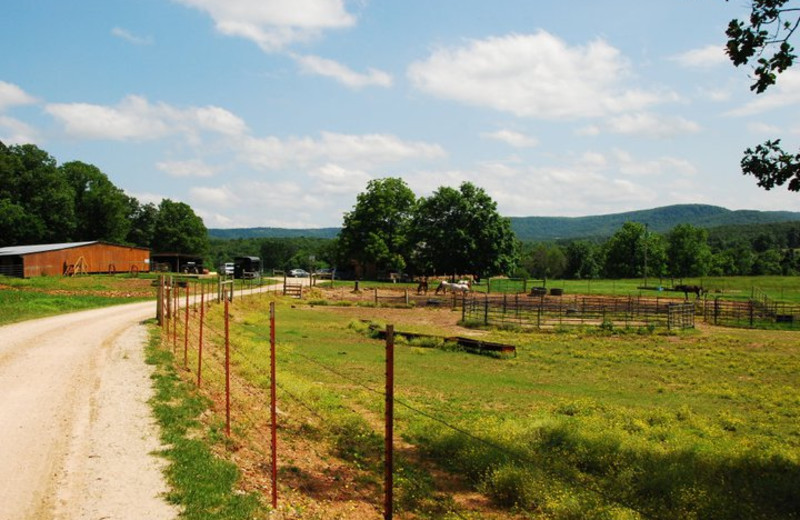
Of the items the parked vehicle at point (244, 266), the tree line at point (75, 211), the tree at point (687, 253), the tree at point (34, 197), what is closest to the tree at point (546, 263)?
the tree at point (687, 253)

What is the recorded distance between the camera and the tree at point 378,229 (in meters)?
86.6

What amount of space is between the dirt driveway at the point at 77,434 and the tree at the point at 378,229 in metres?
68.0

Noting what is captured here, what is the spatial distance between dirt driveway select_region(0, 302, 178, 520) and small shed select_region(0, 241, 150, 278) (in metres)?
43.6

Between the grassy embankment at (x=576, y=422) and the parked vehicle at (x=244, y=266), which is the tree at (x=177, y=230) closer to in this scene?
the parked vehicle at (x=244, y=266)

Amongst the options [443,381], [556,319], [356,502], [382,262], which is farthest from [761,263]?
[356,502]

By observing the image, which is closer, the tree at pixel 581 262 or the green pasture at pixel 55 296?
the green pasture at pixel 55 296

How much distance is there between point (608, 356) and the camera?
2767 cm

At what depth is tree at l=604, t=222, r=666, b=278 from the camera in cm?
12775

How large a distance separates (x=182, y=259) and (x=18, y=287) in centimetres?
5461

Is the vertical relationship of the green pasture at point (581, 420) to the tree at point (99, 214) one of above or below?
below

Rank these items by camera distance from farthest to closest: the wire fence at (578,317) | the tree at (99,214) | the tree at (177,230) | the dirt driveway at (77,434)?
the tree at (177,230) < the tree at (99,214) < the wire fence at (578,317) < the dirt driveway at (77,434)

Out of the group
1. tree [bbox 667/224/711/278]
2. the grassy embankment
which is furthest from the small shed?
tree [bbox 667/224/711/278]

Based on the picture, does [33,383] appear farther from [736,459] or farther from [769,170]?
[769,170]

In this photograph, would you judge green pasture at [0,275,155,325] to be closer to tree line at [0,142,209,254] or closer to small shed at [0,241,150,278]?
small shed at [0,241,150,278]
